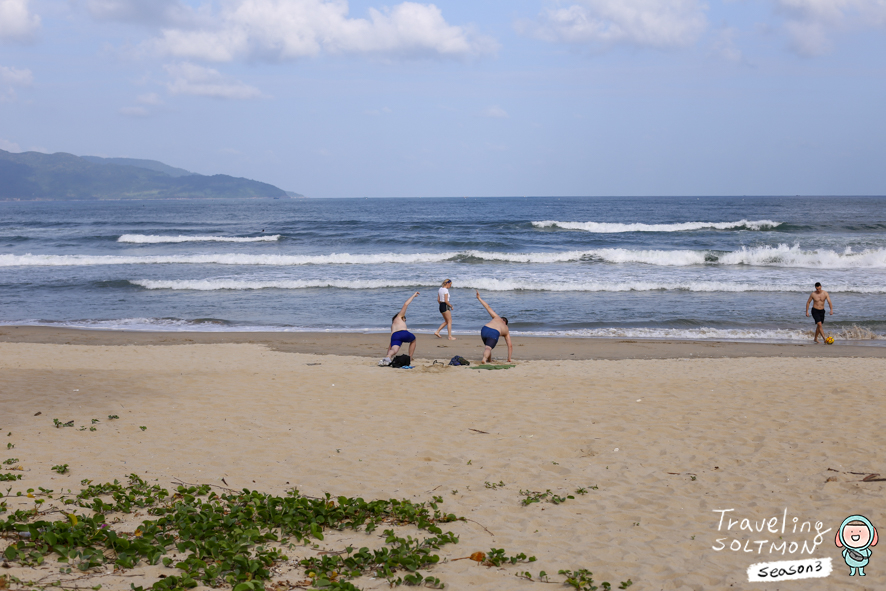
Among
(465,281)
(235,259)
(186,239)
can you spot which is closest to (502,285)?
(465,281)

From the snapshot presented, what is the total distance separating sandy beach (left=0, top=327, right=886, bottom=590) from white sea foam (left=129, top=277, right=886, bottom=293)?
9990 mm

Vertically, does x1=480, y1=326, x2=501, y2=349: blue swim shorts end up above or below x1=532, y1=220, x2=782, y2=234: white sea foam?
below

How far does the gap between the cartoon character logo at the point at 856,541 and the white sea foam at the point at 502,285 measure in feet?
55.3

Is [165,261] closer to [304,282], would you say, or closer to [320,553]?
[304,282]

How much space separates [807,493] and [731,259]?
2622 centimetres

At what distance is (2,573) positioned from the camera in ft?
10.9

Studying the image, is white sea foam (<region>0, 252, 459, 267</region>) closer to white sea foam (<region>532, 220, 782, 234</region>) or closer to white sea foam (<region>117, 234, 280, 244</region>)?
white sea foam (<region>117, 234, 280, 244</region>)

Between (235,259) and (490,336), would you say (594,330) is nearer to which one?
(490,336)

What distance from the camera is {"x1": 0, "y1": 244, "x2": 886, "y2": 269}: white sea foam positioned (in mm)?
28125

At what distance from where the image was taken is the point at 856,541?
4363 mm

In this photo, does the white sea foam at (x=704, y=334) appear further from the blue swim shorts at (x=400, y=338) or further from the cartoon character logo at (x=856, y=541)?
the cartoon character logo at (x=856, y=541)

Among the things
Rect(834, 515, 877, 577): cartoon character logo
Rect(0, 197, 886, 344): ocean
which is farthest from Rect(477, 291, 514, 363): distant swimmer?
Rect(834, 515, 877, 577): cartoon character logo

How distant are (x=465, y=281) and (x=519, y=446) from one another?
55.7ft

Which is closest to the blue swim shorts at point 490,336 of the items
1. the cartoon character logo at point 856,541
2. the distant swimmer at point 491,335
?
the distant swimmer at point 491,335
